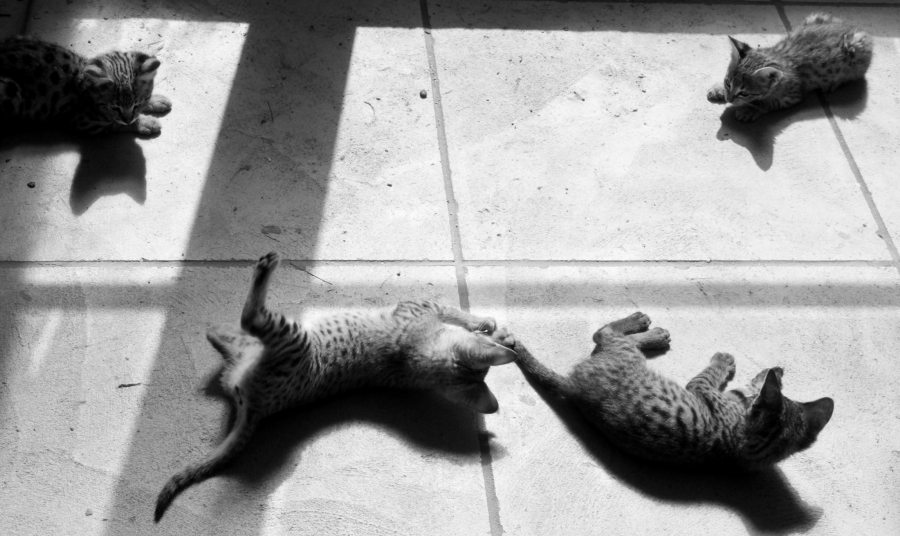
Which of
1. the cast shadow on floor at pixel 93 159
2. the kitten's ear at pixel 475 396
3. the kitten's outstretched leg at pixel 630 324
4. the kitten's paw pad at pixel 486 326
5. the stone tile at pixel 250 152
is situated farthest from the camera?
the cast shadow on floor at pixel 93 159

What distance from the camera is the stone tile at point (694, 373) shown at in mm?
3916

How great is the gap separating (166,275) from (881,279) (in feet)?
13.4

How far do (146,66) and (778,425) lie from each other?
13.1 ft

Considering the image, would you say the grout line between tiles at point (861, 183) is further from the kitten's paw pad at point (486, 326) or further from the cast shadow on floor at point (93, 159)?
the cast shadow on floor at point (93, 159)

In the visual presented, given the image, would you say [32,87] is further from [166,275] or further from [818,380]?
[818,380]

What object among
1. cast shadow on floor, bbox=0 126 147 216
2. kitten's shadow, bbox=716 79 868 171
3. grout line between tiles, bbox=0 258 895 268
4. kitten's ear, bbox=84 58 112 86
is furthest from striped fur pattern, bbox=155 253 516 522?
kitten's shadow, bbox=716 79 868 171

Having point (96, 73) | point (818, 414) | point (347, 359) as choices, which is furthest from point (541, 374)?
point (96, 73)

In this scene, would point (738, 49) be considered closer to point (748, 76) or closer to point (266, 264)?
point (748, 76)

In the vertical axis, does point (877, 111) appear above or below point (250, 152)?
above

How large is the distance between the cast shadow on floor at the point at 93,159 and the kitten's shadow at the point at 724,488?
114 inches

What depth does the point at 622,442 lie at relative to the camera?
3973mm

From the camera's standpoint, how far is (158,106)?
5.13m

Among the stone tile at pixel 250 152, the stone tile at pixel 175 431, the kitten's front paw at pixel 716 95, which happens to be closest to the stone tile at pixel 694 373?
the stone tile at pixel 175 431

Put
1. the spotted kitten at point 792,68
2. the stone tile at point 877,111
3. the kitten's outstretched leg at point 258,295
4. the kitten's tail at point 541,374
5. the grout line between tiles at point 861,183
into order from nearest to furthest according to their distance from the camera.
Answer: the kitten's outstretched leg at point 258,295
the kitten's tail at point 541,374
the grout line between tiles at point 861,183
the stone tile at point 877,111
the spotted kitten at point 792,68
